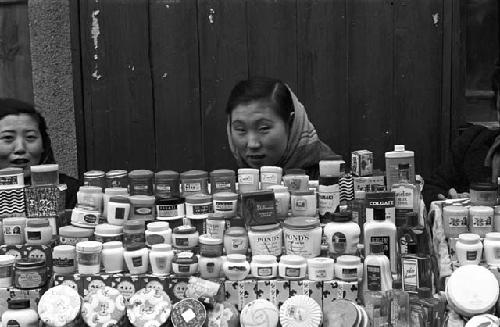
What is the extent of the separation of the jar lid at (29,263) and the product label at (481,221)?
1124 millimetres

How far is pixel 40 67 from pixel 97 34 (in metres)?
0.31

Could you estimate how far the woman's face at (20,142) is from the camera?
8.93 feet

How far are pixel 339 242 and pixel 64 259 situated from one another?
0.71 metres

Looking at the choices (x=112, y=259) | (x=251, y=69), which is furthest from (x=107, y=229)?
(x=251, y=69)

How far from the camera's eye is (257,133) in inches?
110

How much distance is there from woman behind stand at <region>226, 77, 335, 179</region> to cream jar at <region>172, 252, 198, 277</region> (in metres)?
0.92

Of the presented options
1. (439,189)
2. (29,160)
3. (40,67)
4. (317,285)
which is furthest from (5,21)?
(317,285)

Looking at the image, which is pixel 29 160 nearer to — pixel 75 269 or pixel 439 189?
pixel 75 269

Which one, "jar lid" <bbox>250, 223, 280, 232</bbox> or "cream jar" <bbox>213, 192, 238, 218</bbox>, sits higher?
"cream jar" <bbox>213, 192, 238, 218</bbox>

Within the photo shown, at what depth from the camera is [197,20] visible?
3305 millimetres

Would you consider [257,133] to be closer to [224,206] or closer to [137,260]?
[224,206]

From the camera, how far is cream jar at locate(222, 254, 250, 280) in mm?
1881

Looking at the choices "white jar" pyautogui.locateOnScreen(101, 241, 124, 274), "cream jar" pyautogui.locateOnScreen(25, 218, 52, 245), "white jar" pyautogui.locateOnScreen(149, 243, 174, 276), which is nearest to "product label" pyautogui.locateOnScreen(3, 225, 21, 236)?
"cream jar" pyautogui.locateOnScreen(25, 218, 52, 245)

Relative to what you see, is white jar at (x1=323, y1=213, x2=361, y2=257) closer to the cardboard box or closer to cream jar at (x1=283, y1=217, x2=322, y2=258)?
cream jar at (x1=283, y1=217, x2=322, y2=258)
